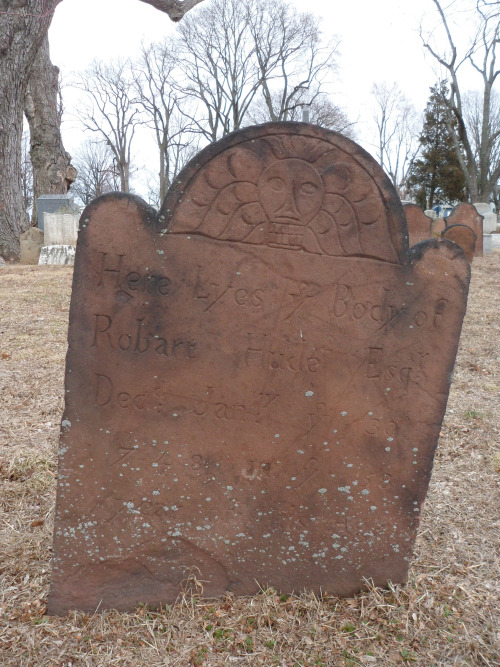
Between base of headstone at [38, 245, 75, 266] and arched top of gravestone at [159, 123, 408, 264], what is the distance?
10.6 metres

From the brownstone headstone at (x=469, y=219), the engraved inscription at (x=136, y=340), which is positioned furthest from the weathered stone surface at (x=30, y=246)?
the engraved inscription at (x=136, y=340)

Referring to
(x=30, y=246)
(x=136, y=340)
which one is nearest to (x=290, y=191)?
(x=136, y=340)

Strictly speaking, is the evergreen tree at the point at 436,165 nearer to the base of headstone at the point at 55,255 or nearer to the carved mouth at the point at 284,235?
the base of headstone at the point at 55,255

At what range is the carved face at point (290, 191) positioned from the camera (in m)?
2.14

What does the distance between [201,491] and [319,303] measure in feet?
3.05

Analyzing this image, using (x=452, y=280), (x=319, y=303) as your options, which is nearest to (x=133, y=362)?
(x=319, y=303)

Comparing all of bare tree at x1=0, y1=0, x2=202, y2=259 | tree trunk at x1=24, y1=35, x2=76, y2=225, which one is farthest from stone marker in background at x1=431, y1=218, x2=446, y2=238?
tree trunk at x1=24, y1=35, x2=76, y2=225

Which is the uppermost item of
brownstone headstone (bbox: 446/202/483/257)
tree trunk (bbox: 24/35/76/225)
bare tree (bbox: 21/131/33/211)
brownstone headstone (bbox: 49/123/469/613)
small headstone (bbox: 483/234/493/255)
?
bare tree (bbox: 21/131/33/211)

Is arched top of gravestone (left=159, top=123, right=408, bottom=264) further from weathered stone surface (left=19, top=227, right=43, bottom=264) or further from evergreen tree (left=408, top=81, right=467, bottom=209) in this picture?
evergreen tree (left=408, top=81, right=467, bottom=209)

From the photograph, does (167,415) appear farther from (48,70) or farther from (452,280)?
(48,70)

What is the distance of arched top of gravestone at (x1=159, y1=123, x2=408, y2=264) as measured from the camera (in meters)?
2.12

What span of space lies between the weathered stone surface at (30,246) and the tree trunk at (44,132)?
452 cm

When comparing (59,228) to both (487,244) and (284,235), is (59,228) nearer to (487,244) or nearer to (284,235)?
(284,235)

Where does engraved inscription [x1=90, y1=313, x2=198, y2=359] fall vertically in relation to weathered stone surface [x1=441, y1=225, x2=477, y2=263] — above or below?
below
